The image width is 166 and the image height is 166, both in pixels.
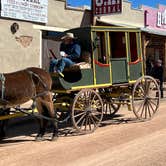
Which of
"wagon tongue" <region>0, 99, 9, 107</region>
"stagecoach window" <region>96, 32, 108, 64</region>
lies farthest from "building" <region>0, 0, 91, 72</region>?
"wagon tongue" <region>0, 99, 9, 107</region>

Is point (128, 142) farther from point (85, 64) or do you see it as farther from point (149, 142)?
point (85, 64)

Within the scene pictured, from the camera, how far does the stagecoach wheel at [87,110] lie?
1024 cm

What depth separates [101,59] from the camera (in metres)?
11.3

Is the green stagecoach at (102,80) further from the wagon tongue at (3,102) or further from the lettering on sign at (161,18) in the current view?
the lettering on sign at (161,18)

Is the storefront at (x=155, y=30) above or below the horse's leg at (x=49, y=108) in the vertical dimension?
above

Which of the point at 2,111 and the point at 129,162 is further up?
the point at 2,111

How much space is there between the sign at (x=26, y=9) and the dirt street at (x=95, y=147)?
720cm

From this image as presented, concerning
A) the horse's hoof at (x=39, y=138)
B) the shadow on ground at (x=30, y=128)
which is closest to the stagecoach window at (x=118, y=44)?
the shadow on ground at (x=30, y=128)

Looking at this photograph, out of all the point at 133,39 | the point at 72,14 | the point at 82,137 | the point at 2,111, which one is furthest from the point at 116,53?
the point at 72,14

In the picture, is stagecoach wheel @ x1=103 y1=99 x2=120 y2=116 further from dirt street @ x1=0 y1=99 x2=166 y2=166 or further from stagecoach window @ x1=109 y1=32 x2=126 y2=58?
stagecoach window @ x1=109 y1=32 x2=126 y2=58

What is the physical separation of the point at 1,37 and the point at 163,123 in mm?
8394

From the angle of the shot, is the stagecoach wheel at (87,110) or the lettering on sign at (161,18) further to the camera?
the lettering on sign at (161,18)

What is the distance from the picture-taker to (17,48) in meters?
18.7

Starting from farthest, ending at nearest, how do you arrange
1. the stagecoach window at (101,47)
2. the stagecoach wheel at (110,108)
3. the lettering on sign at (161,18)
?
the lettering on sign at (161,18) → the stagecoach wheel at (110,108) → the stagecoach window at (101,47)
